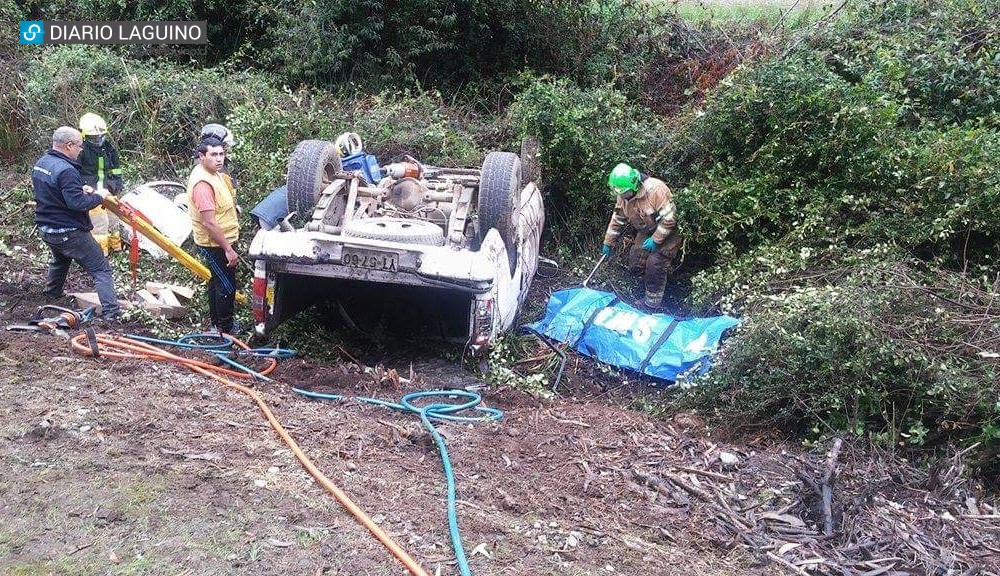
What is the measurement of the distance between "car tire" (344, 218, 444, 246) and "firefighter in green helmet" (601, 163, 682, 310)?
2.53m

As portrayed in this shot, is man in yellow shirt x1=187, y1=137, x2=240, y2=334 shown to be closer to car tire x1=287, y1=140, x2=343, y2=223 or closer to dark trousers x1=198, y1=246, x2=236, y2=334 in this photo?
dark trousers x1=198, y1=246, x2=236, y2=334

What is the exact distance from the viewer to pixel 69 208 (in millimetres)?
5898

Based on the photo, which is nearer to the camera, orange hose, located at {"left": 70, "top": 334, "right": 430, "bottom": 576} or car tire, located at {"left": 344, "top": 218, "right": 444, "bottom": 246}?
orange hose, located at {"left": 70, "top": 334, "right": 430, "bottom": 576}

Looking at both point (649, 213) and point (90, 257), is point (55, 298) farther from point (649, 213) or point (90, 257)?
point (649, 213)

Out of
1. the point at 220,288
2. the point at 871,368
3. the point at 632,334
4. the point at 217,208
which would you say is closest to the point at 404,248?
the point at 217,208

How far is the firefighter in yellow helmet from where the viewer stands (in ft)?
23.7

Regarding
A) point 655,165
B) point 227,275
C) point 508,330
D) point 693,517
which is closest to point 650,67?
point 655,165

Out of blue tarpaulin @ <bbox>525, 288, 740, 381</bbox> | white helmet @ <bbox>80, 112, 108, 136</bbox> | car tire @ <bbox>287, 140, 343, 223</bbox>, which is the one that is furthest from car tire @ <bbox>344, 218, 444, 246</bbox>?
white helmet @ <bbox>80, 112, 108, 136</bbox>

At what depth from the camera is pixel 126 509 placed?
3.30 metres

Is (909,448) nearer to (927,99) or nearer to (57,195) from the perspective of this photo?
(927,99)

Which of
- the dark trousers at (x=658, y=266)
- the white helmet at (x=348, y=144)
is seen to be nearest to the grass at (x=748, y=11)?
the dark trousers at (x=658, y=266)

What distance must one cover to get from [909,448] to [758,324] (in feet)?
3.94

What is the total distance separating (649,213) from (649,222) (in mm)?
106

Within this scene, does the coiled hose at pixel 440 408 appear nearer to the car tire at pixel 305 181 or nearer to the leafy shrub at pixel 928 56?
the car tire at pixel 305 181
